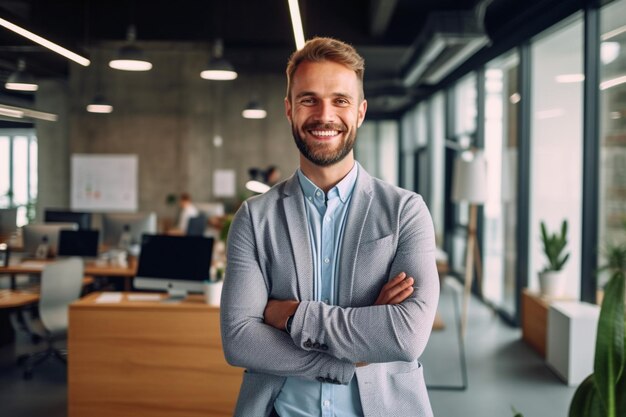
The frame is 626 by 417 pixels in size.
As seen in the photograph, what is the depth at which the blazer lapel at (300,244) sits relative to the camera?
1.77 m

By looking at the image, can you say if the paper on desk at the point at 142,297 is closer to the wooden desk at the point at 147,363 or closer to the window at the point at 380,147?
the wooden desk at the point at 147,363

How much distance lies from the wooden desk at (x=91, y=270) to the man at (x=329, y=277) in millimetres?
4926

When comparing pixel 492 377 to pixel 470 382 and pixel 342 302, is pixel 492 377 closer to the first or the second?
pixel 470 382

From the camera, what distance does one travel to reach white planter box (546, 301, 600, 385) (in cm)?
544

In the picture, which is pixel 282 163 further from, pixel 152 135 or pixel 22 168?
pixel 22 168

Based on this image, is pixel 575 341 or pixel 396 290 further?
pixel 575 341

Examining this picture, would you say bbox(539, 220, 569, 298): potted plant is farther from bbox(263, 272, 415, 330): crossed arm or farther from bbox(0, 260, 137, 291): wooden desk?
bbox(263, 272, 415, 330): crossed arm

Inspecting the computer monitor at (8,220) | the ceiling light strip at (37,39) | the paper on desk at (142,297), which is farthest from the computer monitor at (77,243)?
the paper on desk at (142,297)

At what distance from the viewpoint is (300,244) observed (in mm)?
1779

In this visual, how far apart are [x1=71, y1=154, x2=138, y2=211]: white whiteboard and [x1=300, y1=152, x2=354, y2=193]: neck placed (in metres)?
11.7

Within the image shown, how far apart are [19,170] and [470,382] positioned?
4.42 meters

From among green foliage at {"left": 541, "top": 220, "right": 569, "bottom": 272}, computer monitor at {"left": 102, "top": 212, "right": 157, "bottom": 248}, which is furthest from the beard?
computer monitor at {"left": 102, "top": 212, "right": 157, "bottom": 248}

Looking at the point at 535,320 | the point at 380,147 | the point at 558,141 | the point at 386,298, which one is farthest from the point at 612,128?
the point at 380,147

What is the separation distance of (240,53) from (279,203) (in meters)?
11.1
